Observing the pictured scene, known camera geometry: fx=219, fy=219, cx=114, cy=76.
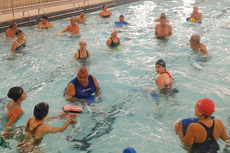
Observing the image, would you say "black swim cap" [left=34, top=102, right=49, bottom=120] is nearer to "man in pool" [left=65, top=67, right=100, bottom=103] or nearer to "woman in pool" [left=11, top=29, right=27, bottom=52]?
"man in pool" [left=65, top=67, right=100, bottom=103]

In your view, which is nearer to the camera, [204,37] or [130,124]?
[130,124]

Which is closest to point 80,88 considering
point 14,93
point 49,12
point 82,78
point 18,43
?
point 82,78

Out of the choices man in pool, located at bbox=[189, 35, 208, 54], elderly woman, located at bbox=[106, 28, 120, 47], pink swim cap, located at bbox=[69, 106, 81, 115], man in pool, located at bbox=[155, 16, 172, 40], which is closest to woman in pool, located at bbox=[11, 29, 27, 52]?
elderly woman, located at bbox=[106, 28, 120, 47]

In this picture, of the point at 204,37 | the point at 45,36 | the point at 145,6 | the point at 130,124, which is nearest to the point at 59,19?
the point at 45,36

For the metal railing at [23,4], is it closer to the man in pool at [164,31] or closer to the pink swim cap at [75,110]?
the man in pool at [164,31]

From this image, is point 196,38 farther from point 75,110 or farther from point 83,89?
point 75,110

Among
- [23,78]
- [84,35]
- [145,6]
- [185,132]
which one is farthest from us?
[145,6]

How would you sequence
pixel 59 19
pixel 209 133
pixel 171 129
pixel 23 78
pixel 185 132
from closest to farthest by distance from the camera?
pixel 209 133, pixel 185 132, pixel 171 129, pixel 23 78, pixel 59 19

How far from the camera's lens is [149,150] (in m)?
4.00

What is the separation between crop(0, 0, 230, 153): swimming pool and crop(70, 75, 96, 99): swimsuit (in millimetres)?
360

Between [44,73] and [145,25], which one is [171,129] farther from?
[145,25]

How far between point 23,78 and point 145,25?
7527 millimetres

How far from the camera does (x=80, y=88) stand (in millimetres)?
5023

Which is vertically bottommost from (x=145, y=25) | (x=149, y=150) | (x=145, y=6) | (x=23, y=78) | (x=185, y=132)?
(x=149, y=150)
